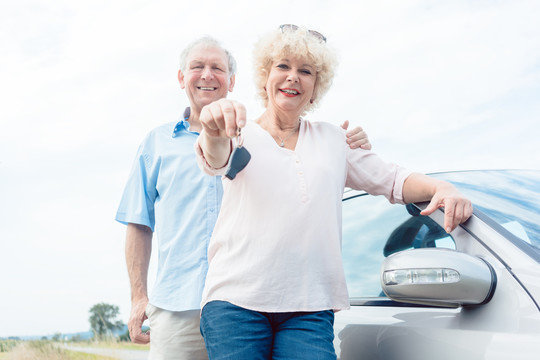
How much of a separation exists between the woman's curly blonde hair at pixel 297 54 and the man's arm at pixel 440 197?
485 millimetres

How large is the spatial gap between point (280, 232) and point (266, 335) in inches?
12.0

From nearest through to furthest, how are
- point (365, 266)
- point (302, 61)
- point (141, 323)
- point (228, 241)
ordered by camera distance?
point (228, 241) → point (302, 61) → point (365, 266) → point (141, 323)

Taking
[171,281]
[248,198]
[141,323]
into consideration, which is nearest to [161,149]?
[171,281]

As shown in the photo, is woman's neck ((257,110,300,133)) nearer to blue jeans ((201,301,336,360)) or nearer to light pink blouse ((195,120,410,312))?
light pink blouse ((195,120,410,312))

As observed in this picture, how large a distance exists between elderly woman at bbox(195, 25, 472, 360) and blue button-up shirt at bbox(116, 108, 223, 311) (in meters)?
0.55

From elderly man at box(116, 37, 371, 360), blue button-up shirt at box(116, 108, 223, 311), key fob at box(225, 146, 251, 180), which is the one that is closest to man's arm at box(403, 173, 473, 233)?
elderly man at box(116, 37, 371, 360)

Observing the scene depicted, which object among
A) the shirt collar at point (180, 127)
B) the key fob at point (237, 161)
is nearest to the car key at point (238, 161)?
the key fob at point (237, 161)

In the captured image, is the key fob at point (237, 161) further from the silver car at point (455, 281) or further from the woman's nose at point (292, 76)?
the silver car at point (455, 281)

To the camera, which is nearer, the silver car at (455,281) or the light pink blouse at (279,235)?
the silver car at (455,281)

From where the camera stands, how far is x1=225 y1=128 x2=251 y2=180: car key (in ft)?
5.93

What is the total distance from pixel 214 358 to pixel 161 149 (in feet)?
4.01

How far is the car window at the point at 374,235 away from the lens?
229 centimetres

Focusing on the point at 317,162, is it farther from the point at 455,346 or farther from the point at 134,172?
the point at 134,172

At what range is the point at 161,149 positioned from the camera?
2744mm
